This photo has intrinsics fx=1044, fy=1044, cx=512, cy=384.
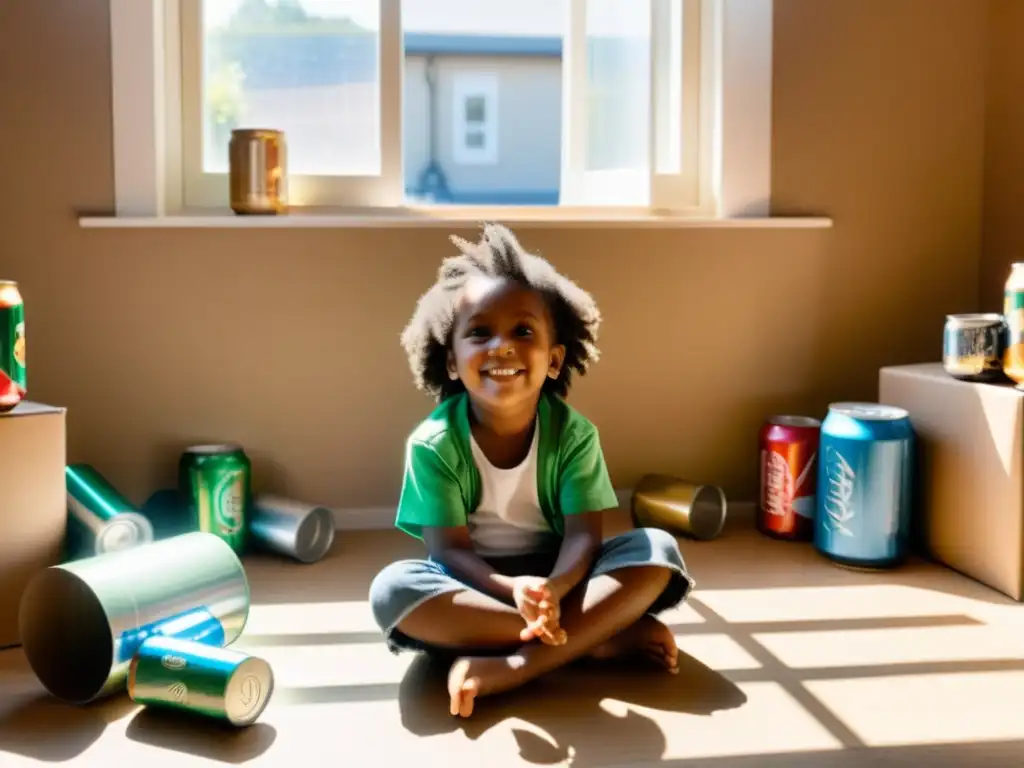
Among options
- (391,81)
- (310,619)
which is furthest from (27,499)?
(391,81)

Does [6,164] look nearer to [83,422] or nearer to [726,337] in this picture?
[83,422]

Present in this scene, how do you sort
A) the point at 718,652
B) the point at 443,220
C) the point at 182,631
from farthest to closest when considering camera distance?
1. the point at 443,220
2. the point at 718,652
3. the point at 182,631

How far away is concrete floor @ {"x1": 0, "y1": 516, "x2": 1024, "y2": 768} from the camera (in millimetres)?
1194

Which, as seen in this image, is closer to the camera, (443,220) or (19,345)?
(19,345)

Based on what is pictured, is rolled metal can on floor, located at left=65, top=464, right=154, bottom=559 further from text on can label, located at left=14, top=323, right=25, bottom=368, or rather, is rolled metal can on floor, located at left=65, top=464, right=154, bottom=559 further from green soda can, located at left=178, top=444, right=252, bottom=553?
text on can label, located at left=14, top=323, right=25, bottom=368

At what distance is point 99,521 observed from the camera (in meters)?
1.78

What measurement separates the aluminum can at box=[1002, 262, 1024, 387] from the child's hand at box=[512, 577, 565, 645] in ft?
3.08

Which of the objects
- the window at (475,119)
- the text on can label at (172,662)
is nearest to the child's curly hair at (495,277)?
the text on can label at (172,662)

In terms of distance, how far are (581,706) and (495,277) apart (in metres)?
0.61

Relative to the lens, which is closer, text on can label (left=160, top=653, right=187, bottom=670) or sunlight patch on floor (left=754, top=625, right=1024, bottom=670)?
text on can label (left=160, top=653, right=187, bottom=670)

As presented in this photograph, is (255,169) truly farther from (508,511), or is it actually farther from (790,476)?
(790,476)

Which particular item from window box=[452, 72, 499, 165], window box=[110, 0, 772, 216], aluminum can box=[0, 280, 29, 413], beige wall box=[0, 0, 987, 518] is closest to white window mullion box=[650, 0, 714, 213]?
window box=[110, 0, 772, 216]

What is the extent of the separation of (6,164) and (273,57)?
22.7 inches

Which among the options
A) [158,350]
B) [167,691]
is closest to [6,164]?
[158,350]
